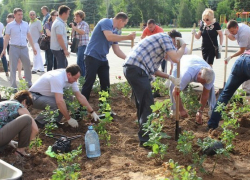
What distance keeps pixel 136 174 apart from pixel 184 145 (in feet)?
2.02

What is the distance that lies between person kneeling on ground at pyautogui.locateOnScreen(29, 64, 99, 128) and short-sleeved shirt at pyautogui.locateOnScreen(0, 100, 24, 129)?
36.5 inches

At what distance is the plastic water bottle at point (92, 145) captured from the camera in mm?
4570

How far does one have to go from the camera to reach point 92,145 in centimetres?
457

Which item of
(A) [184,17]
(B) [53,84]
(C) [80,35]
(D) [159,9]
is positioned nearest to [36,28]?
(C) [80,35]

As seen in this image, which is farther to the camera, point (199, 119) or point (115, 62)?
point (115, 62)

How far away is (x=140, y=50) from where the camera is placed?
4863 millimetres

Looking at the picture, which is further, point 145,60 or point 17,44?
point 17,44

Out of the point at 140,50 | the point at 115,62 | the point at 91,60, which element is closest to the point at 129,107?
the point at 91,60

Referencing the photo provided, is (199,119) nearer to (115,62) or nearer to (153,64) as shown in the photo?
(153,64)

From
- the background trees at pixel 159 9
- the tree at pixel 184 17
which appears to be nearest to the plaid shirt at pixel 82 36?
the background trees at pixel 159 9

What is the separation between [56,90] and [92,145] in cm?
121

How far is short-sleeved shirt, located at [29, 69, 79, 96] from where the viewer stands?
5.40m

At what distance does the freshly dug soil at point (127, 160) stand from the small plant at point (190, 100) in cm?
46

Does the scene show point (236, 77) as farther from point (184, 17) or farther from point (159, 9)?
point (159, 9)
